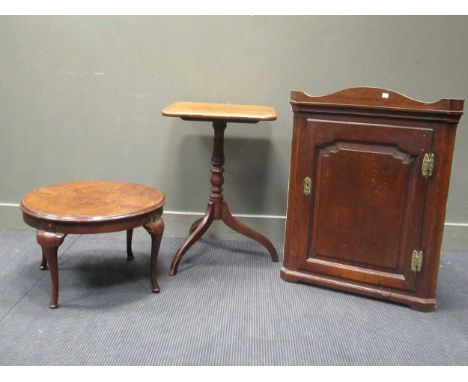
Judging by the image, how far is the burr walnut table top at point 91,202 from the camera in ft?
6.58

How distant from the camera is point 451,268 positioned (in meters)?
2.66

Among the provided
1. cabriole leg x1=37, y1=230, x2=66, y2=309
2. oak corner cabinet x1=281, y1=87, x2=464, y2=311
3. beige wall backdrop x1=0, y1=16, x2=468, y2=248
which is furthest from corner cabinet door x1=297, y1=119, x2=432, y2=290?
cabriole leg x1=37, y1=230, x2=66, y2=309

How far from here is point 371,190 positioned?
217 cm

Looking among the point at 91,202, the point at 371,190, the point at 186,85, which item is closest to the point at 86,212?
the point at 91,202

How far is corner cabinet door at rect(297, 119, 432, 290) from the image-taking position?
2100 millimetres

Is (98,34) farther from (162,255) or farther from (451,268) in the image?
(451,268)

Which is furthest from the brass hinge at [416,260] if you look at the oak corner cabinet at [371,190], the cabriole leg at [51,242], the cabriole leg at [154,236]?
the cabriole leg at [51,242]

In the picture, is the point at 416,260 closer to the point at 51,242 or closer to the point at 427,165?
the point at 427,165

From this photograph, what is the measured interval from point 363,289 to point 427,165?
61cm

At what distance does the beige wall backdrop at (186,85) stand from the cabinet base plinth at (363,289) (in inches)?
23.1

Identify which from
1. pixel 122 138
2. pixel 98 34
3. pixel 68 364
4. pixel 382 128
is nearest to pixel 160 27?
pixel 98 34

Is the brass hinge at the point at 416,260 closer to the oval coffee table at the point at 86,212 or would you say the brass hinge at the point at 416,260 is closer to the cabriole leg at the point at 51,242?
the oval coffee table at the point at 86,212

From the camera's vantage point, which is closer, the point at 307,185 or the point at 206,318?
the point at 206,318

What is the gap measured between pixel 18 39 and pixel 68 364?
6.11ft
